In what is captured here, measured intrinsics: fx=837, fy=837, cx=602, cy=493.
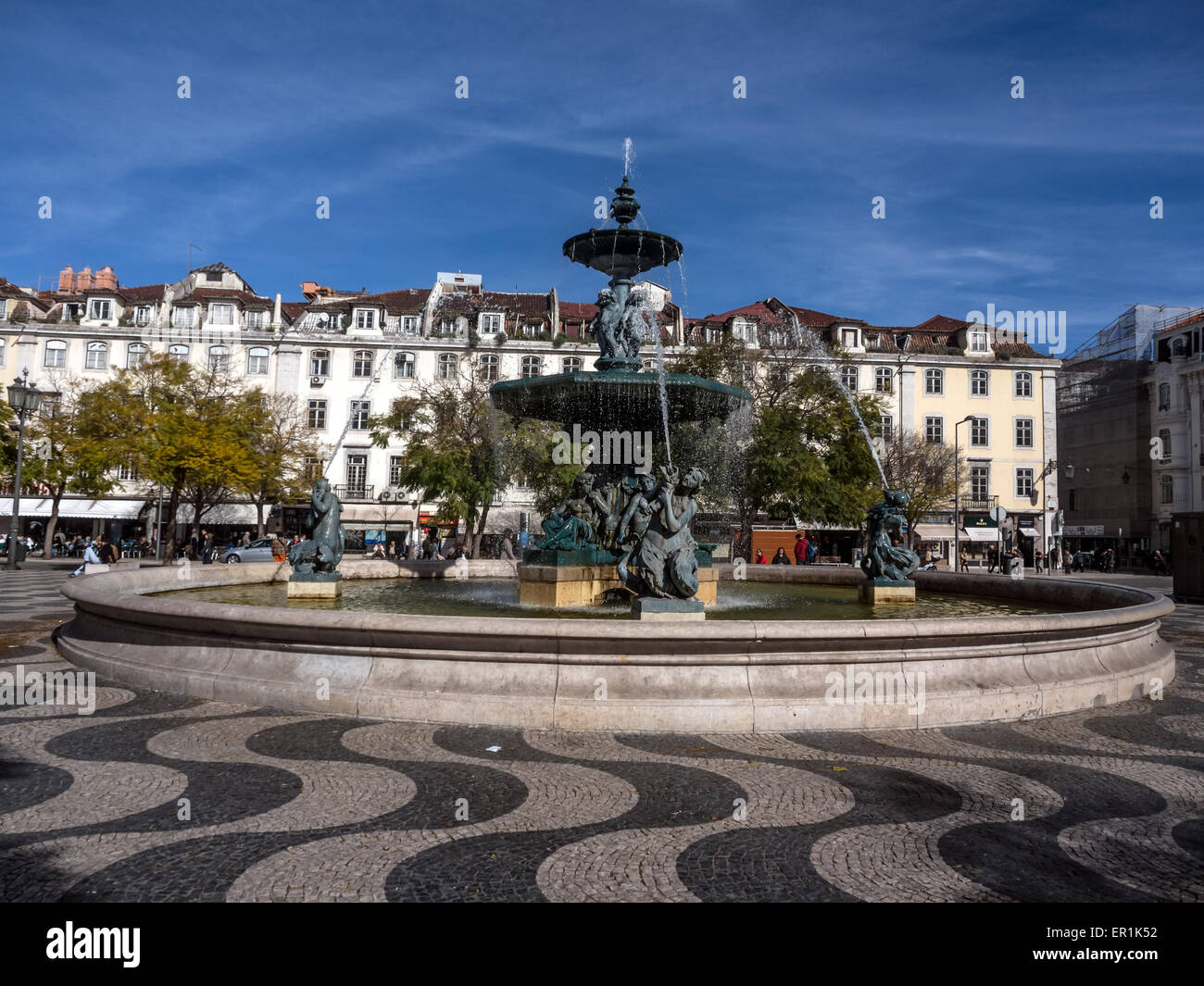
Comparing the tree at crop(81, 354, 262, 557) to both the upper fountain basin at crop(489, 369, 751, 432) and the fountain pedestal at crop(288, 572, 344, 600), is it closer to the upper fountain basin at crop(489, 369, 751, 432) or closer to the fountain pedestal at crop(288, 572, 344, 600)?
the fountain pedestal at crop(288, 572, 344, 600)

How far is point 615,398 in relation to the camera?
11141mm

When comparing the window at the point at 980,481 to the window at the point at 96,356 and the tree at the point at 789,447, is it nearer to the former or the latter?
the tree at the point at 789,447

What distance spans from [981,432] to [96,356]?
163 ft

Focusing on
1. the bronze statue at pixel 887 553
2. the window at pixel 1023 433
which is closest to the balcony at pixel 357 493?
the bronze statue at pixel 887 553

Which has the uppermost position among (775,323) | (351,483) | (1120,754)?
(775,323)

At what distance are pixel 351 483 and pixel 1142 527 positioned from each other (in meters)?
47.8

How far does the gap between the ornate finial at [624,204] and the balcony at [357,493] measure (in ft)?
114

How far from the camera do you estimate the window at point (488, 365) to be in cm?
4422

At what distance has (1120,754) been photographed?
574 cm

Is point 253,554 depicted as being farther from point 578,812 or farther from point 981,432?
point 981,432
